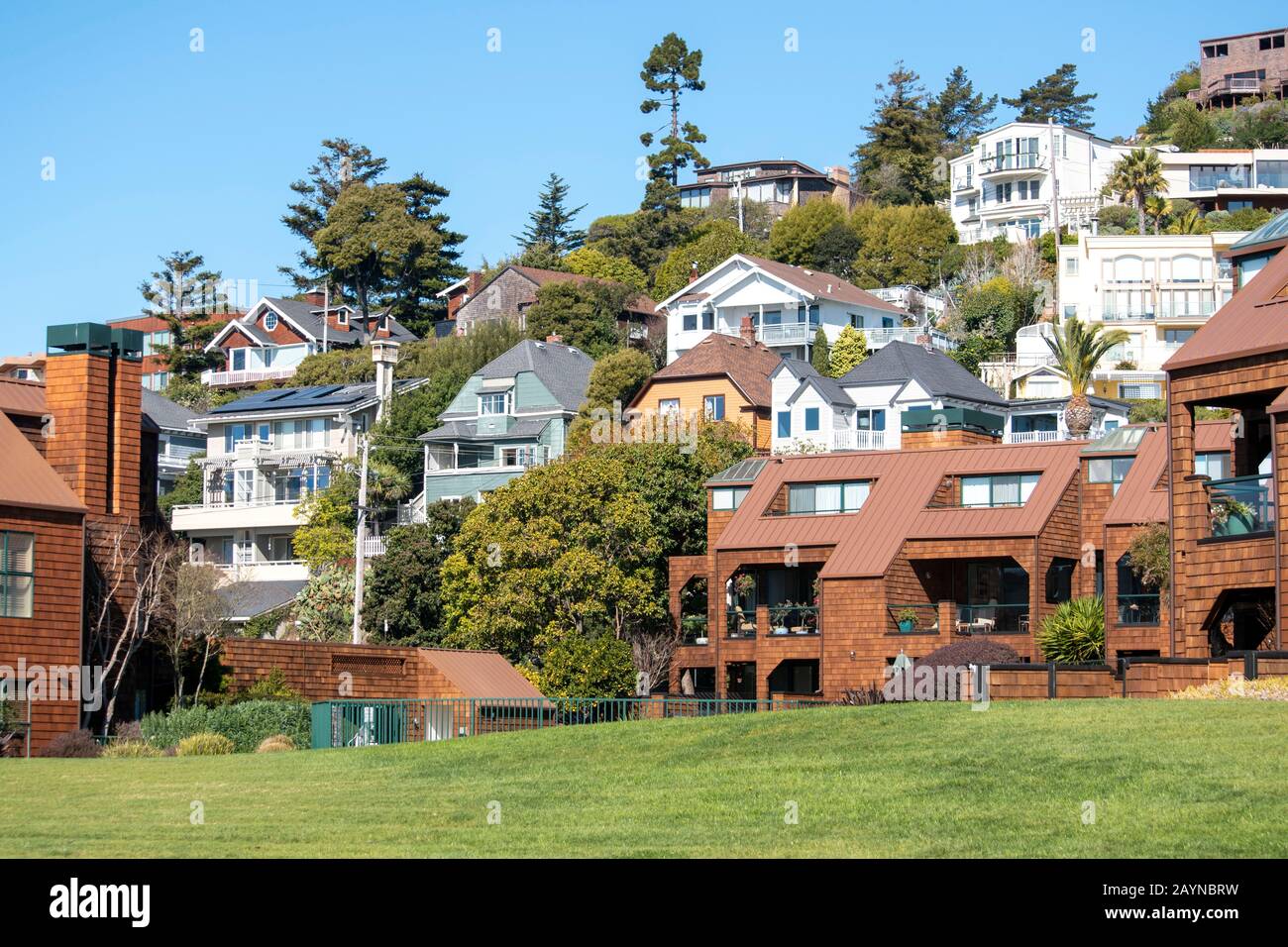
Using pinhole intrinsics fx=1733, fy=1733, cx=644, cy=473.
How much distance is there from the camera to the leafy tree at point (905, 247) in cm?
10356

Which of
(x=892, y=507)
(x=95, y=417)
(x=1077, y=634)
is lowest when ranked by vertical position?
(x=1077, y=634)

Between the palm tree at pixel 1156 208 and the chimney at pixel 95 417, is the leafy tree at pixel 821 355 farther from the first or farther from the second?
the chimney at pixel 95 417

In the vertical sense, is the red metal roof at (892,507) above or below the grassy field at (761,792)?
above

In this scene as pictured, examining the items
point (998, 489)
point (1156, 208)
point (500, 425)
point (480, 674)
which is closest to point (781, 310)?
point (500, 425)

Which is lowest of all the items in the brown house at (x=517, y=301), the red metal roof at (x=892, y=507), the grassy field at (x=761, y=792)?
the grassy field at (x=761, y=792)

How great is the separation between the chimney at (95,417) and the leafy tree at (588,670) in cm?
1401

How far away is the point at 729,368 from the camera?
76500 millimetres

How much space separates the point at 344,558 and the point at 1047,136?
200ft

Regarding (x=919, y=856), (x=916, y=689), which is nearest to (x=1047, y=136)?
(x=916, y=689)

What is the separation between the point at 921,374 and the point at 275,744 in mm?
42458

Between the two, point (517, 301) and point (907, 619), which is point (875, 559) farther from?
point (517, 301)

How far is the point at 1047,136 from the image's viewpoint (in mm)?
111375

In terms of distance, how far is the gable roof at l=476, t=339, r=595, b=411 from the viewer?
82.6 m
